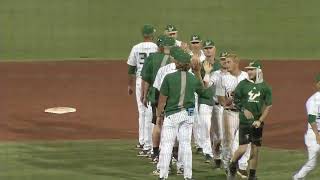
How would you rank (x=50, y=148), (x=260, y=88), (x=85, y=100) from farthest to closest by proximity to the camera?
(x=85, y=100) → (x=50, y=148) → (x=260, y=88)

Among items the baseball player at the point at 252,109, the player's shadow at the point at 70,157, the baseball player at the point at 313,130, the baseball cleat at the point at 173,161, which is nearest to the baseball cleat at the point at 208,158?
the baseball cleat at the point at 173,161

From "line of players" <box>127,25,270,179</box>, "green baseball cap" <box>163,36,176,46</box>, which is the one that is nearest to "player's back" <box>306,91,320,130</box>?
"line of players" <box>127,25,270,179</box>

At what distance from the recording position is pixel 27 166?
11.9 meters

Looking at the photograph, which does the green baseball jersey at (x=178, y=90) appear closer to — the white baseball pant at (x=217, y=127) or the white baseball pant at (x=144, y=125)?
the white baseball pant at (x=217, y=127)

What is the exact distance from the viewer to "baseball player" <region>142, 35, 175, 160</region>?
37.5 ft

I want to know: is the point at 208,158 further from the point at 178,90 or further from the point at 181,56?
the point at 181,56

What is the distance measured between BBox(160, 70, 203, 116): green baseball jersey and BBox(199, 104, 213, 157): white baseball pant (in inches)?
69.2

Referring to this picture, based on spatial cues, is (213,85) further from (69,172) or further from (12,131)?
(12,131)

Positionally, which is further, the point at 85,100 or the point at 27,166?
the point at 85,100

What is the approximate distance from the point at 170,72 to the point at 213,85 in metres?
1.33

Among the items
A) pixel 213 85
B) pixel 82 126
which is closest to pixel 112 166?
pixel 213 85

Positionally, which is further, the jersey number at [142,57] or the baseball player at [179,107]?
the jersey number at [142,57]

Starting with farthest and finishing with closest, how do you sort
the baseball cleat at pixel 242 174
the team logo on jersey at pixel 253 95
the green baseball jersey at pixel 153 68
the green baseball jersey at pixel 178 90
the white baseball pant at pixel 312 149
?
the green baseball jersey at pixel 153 68 < the baseball cleat at pixel 242 174 < the team logo on jersey at pixel 253 95 < the green baseball jersey at pixel 178 90 < the white baseball pant at pixel 312 149

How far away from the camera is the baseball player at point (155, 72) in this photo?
11.4m
